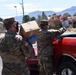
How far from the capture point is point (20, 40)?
5238 millimetres

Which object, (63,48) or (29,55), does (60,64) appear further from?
(29,55)

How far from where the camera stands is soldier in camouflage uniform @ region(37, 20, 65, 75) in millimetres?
7062

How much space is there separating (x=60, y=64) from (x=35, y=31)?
3.12 ft

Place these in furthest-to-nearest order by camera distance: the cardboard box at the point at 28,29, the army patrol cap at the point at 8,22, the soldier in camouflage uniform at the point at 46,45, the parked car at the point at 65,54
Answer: the soldier in camouflage uniform at the point at 46,45 → the parked car at the point at 65,54 → the cardboard box at the point at 28,29 → the army patrol cap at the point at 8,22

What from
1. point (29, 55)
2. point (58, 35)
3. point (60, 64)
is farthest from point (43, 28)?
point (29, 55)

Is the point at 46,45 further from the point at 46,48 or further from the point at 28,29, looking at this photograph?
the point at 28,29

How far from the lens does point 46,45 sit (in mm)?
7125

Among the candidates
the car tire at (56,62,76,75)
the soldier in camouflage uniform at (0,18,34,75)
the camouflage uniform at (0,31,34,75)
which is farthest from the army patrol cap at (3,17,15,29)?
the car tire at (56,62,76,75)

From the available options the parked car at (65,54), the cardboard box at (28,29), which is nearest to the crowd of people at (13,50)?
the cardboard box at (28,29)

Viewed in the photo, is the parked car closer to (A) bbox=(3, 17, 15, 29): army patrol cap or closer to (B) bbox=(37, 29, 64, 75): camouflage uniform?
(B) bbox=(37, 29, 64, 75): camouflage uniform

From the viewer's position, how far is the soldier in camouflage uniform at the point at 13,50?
17.1ft

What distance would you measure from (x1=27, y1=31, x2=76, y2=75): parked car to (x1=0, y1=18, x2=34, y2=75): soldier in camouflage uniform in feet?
4.19

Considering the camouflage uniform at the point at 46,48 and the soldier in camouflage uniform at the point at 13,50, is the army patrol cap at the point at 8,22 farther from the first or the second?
the camouflage uniform at the point at 46,48

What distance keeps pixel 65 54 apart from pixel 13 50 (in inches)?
62.5
